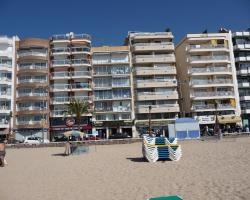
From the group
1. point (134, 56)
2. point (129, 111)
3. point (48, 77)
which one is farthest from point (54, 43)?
point (129, 111)

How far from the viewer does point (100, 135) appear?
6438 centimetres

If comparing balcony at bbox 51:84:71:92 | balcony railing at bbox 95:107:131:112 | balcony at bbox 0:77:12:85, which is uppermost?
balcony at bbox 0:77:12:85

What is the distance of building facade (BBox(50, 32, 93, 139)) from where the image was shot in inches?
2559

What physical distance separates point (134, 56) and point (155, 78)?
6.53 m

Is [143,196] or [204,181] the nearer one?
[143,196]

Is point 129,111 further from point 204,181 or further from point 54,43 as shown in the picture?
point 204,181

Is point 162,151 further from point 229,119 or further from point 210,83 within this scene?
point 210,83

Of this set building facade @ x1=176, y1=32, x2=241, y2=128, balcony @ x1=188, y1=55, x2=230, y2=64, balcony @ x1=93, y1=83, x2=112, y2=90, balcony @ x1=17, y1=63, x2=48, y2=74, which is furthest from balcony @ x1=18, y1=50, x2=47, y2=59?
balcony @ x1=188, y1=55, x2=230, y2=64

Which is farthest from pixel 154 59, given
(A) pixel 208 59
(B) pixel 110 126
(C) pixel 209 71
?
(B) pixel 110 126

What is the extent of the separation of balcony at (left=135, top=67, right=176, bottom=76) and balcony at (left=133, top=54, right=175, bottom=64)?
59.1 inches

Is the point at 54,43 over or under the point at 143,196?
over

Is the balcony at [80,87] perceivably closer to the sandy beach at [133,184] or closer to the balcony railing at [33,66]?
the balcony railing at [33,66]

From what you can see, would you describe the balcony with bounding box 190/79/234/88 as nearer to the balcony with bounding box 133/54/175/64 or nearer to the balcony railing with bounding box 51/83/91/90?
the balcony with bounding box 133/54/175/64

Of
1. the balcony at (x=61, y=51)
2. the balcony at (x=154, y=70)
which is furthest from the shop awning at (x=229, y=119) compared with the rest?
the balcony at (x=61, y=51)
